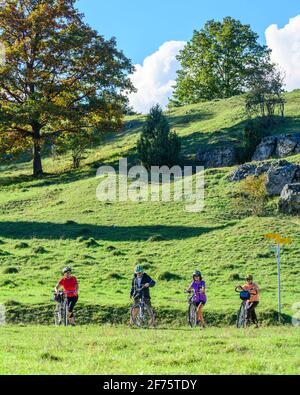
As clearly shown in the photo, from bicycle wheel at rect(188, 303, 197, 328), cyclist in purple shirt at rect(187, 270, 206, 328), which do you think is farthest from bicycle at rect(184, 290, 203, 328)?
cyclist in purple shirt at rect(187, 270, 206, 328)

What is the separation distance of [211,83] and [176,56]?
9.11m

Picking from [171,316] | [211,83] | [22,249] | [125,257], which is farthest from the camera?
[211,83]

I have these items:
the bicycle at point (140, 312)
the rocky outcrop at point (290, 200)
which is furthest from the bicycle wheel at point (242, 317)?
the rocky outcrop at point (290, 200)

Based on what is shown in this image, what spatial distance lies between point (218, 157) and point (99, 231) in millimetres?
20837

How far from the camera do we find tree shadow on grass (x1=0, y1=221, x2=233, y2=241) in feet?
121

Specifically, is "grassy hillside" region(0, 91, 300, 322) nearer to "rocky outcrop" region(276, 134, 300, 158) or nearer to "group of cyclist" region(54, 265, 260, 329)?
"group of cyclist" region(54, 265, 260, 329)

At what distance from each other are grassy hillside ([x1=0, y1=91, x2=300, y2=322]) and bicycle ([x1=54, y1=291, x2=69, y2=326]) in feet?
9.46

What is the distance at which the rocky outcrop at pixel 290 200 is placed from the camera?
40562mm

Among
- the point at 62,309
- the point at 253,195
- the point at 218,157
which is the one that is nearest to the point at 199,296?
the point at 62,309

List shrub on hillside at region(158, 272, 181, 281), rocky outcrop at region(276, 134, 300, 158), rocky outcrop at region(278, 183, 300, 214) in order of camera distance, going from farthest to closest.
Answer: rocky outcrop at region(276, 134, 300, 158)
rocky outcrop at region(278, 183, 300, 214)
shrub on hillside at region(158, 272, 181, 281)

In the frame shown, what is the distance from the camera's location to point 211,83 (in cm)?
9669

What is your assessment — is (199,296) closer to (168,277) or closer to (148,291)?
(148,291)
